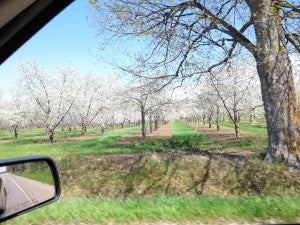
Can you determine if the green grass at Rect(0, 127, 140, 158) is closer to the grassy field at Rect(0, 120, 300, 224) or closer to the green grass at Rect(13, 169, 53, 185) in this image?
the grassy field at Rect(0, 120, 300, 224)

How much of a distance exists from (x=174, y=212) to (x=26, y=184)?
3.58 metres

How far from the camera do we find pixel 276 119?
365 inches

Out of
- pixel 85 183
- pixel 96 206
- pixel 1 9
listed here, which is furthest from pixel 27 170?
pixel 85 183

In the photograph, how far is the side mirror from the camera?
49.8 inches

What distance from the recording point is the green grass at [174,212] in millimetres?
4398

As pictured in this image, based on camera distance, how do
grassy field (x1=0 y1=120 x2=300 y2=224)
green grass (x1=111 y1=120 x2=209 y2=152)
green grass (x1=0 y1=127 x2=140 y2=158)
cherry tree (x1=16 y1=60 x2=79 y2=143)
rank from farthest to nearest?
cherry tree (x1=16 y1=60 x2=79 y2=143), green grass (x1=0 y1=127 x2=140 y2=158), green grass (x1=111 y1=120 x2=209 y2=152), grassy field (x1=0 y1=120 x2=300 y2=224)

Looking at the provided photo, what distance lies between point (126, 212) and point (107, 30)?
7764mm

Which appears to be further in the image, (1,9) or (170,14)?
(170,14)

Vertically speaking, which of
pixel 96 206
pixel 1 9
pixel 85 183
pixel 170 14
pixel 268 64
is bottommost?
pixel 85 183

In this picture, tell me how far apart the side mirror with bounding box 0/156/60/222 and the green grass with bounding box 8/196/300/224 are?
9.18ft

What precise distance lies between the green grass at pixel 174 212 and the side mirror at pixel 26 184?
2.80 meters

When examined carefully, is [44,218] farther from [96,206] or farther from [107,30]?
[107,30]

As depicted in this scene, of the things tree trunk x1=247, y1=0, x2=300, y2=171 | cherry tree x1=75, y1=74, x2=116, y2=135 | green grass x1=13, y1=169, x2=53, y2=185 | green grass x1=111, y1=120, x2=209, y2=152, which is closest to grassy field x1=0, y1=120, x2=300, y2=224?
tree trunk x1=247, y1=0, x2=300, y2=171

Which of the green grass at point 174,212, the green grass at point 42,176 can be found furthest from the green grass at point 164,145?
the green grass at point 42,176
